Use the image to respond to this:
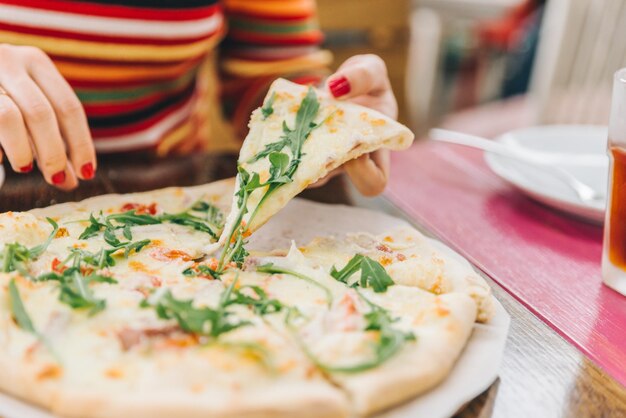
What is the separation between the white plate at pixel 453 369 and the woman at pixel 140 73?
0.11 metres

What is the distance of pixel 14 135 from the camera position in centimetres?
118

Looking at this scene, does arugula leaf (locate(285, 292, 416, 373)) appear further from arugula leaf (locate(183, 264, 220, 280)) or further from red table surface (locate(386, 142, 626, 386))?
red table surface (locate(386, 142, 626, 386))

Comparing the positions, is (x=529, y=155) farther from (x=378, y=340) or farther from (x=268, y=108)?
(x=378, y=340)

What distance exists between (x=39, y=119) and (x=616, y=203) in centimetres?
108

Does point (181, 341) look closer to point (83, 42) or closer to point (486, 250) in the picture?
point (486, 250)

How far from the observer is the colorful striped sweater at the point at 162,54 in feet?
5.18

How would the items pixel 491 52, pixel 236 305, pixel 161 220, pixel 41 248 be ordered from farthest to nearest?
pixel 491 52
pixel 161 220
pixel 41 248
pixel 236 305

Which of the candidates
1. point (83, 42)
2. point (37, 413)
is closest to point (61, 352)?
point (37, 413)

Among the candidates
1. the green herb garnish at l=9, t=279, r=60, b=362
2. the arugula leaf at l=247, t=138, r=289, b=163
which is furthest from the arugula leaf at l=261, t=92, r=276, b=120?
the green herb garnish at l=9, t=279, r=60, b=362

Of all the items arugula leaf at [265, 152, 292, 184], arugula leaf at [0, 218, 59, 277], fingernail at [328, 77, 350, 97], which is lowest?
arugula leaf at [0, 218, 59, 277]

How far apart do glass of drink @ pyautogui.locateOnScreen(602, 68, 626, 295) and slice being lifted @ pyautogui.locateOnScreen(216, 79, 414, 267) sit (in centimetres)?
37

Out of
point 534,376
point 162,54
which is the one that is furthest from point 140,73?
point 534,376

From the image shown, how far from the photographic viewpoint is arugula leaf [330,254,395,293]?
3.32 feet

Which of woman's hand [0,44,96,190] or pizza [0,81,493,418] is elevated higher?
woman's hand [0,44,96,190]
